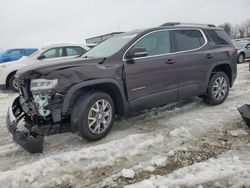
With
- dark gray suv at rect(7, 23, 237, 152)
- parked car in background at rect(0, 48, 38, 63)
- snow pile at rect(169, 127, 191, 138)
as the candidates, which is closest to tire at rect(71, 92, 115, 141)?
dark gray suv at rect(7, 23, 237, 152)

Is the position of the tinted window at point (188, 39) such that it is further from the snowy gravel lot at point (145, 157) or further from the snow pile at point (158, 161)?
the snow pile at point (158, 161)

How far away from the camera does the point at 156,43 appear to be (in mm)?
5762

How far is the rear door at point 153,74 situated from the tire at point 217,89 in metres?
1.16

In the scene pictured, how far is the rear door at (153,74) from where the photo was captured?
5223mm

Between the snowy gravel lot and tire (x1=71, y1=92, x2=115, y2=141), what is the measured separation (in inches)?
6.6

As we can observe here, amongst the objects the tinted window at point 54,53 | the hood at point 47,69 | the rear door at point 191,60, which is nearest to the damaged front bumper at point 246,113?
the rear door at point 191,60

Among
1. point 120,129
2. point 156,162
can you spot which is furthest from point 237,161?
point 120,129

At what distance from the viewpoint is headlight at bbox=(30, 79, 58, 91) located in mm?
4371

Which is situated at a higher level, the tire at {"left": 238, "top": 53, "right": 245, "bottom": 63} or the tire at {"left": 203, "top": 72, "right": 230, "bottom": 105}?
the tire at {"left": 203, "top": 72, "right": 230, "bottom": 105}

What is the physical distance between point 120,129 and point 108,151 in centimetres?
106

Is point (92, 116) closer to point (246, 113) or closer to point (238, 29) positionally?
point (246, 113)

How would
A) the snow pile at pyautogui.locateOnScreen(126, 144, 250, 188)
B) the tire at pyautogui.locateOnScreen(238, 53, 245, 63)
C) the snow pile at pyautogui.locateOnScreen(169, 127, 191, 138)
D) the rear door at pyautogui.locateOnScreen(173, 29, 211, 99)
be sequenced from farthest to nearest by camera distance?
the tire at pyautogui.locateOnScreen(238, 53, 245, 63) < the rear door at pyautogui.locateOnScreen(173, 29, 211, 99) < the snow pile at pyautogui.locateOnScreen(169, 127, 191, 138) < the snow pile at pyautogui.locateOnScreen(126, 144, 250, 188)

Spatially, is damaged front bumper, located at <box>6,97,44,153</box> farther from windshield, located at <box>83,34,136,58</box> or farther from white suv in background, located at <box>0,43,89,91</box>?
white suv in background, located at <box>0,43,89,91</box>

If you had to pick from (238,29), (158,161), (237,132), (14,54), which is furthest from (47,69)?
(238,29)
